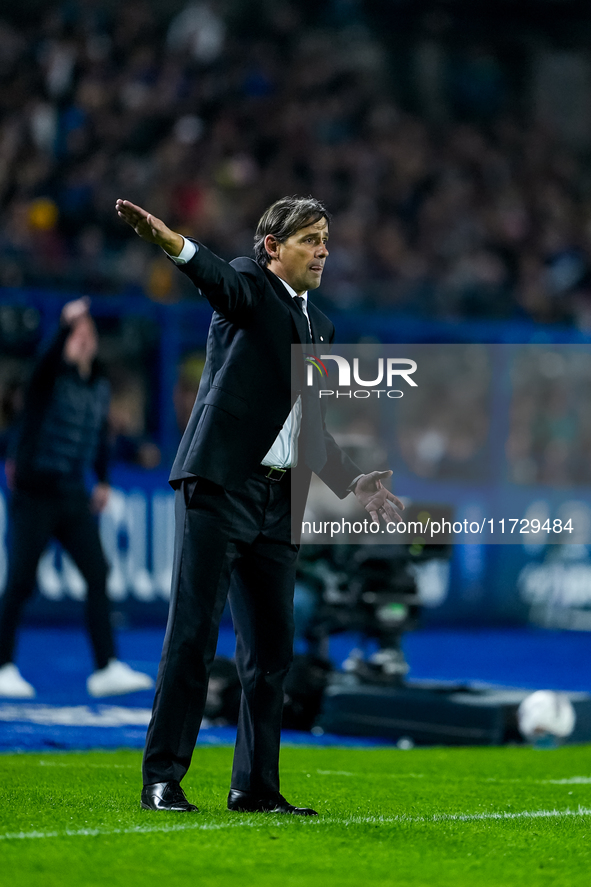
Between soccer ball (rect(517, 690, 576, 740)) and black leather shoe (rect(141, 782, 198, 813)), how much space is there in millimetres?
3499

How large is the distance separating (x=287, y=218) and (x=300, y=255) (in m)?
0.14

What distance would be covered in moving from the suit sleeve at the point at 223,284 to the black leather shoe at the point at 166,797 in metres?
1.63

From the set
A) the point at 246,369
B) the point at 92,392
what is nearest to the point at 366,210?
the point at 92,392

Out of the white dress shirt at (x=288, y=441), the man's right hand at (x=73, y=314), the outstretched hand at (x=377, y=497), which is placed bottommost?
the outstretched hand at (x=377, y=497)

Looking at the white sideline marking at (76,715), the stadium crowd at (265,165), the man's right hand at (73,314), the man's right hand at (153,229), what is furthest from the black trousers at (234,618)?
the stadium crowd at (265,165)

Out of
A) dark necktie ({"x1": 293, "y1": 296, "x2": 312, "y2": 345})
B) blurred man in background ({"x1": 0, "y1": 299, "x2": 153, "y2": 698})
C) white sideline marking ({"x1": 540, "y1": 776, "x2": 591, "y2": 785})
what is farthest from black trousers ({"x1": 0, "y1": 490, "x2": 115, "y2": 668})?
dark necktie ({"x1": 293, "y1": 296, "x2": 312, "y2": 345})

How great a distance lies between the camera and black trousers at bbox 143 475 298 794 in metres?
4.53

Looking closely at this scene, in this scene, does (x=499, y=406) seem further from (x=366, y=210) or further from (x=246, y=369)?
(x=246, y=369)

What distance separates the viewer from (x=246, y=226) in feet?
51.1

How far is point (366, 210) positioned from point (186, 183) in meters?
2.81

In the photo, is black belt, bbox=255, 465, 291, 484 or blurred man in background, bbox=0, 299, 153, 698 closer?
black belt, bbox=255, 465, 291, 484

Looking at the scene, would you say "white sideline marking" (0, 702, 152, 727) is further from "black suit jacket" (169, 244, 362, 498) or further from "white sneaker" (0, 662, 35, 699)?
"black suit jacket" (169, 244, 362, 498)

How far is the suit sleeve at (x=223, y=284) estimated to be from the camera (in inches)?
166

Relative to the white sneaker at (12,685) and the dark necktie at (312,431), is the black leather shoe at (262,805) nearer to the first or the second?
the dark necktie at (312,431)
